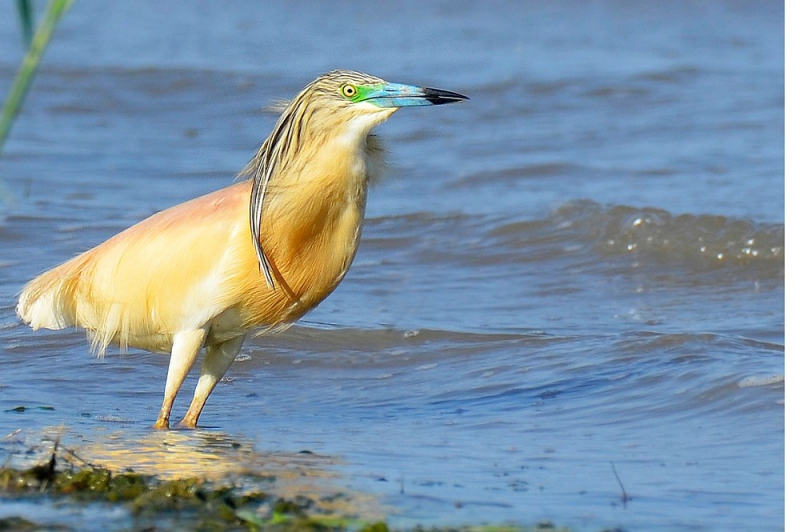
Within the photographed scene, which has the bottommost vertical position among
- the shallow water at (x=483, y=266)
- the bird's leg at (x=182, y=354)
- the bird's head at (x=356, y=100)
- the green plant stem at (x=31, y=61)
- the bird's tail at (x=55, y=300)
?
the shallow water at (x=483, y=266)

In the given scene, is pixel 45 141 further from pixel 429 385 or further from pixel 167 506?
pixel 167 506

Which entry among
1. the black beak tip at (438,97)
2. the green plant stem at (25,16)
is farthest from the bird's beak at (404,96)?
the green plant stem at (25,16)

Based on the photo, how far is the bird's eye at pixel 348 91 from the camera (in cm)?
572

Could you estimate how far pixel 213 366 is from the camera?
6445 mm

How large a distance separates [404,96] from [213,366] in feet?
5.87

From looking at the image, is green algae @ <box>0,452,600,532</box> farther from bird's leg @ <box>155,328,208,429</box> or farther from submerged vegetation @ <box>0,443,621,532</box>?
bird's leg @ <box>155,328,208,429</box>

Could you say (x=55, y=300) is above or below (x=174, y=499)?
above

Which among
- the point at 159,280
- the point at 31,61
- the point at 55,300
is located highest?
the point at 31,61

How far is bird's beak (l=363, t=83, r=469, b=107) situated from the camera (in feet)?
18.3

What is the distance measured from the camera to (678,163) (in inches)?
527

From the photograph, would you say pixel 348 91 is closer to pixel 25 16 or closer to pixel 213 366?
pixel 213 366

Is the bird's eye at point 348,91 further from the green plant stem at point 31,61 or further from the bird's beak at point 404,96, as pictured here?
the green plant stem at point 31,61

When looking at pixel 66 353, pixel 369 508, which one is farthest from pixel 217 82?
pixel 369 508

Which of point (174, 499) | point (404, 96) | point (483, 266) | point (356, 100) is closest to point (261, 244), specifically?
point (356, 100)
